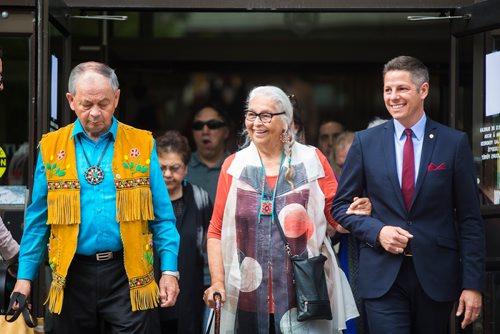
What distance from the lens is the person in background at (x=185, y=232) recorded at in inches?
271

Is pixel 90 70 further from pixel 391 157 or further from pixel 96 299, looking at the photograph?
pixel 391 157

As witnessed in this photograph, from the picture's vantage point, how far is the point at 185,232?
6.96m

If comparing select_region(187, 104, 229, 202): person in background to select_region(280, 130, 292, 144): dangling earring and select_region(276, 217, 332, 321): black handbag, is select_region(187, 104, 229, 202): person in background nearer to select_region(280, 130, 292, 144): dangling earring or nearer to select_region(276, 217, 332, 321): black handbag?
select_region(280, 130, 292, 144): dangling earring

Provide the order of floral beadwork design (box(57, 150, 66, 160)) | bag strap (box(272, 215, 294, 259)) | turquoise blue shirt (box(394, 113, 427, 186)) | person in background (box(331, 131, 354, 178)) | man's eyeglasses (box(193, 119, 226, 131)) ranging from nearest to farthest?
1. floral beadwork design (box(57, 150, 66, 160))
2. turquoise blue shirt (box(394, 113, 427, 186))
3. bag strap (box(272, 215, 294, 259))
4. person in background (box(331, 131, 354, 178))
5. man's eyeglasses (box(193, 119, 226, 131))

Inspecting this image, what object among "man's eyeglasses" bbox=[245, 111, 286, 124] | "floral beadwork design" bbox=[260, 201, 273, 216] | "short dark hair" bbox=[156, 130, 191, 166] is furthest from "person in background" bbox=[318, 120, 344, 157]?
"floral beadwork design" bbox=[260, 201, 273, 216]

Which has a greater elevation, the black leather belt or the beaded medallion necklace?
the beaded medallion necklace

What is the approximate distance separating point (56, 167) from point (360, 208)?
64.4 inches

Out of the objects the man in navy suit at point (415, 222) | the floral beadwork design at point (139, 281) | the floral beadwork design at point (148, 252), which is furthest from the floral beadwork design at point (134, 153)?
the man in navy suit at point (415, 222)

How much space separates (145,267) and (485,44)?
3419 mm

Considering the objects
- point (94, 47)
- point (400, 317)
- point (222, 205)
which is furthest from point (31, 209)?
point (94, 47)

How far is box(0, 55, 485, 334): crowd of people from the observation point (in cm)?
484

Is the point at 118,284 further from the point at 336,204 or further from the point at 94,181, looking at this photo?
the point at 336,204

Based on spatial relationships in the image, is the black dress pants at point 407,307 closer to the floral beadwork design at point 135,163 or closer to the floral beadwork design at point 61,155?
the floral beadwork design at point 135,163

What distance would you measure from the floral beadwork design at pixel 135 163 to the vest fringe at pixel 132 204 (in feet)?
0.33
